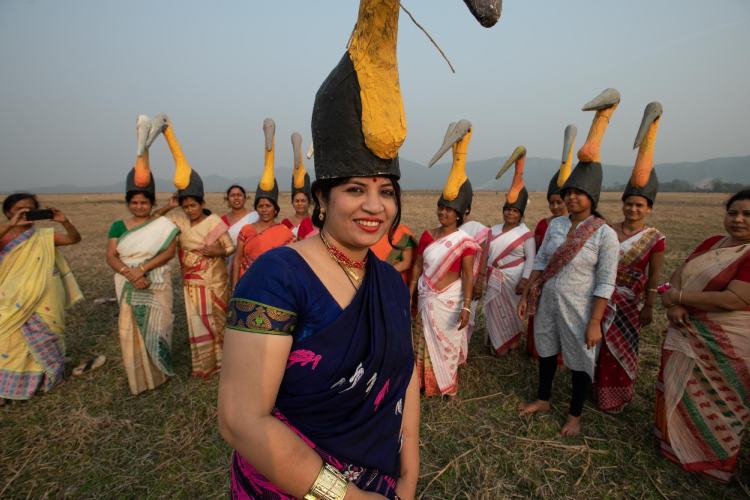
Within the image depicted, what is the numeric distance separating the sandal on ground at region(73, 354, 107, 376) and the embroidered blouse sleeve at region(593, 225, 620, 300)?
5.43 metres

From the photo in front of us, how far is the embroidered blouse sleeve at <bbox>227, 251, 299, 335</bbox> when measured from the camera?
96 cm

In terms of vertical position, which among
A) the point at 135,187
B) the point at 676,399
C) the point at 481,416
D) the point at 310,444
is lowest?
the point at 481,416

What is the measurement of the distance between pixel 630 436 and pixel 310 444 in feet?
10.7

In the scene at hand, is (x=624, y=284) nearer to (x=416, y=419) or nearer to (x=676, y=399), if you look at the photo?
(x=676, y=399)

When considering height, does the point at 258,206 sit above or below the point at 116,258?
above

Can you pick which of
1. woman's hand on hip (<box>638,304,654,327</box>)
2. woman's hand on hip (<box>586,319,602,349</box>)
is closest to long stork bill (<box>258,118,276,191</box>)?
woman's hand on hip (<box>586,319,602,349</box>)

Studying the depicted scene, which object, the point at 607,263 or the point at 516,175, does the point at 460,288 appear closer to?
the point at 607,263

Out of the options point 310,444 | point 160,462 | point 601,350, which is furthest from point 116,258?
point 601,350

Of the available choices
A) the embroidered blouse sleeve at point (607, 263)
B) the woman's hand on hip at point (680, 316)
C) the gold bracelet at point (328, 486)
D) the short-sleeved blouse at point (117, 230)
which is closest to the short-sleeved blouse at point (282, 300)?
the gold bracelet at point (328, 486)

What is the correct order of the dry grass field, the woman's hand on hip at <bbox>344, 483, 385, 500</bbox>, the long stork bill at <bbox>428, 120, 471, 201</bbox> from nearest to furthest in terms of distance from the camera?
1. the woman's hand on hip at <bbox>344, 483, 385, 500</bbox>
2. the dry grass field
3. the long stork bill at <bbox>428, 120, 471, 201</bbox>

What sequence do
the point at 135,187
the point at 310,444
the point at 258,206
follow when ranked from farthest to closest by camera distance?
1. the point at 258,206
2. the point at 135,187
3. the point at 310,444

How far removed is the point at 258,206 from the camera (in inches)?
185

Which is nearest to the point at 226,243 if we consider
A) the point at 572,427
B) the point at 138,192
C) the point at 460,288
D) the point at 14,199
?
the point at 138,192

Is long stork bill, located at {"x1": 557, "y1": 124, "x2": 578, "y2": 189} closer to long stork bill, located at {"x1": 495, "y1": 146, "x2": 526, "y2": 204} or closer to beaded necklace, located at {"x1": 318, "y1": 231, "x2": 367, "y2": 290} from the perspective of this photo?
long stork bill, located at {"x1": 495, "y1": 146, "x2": 526, "y2": 204}
